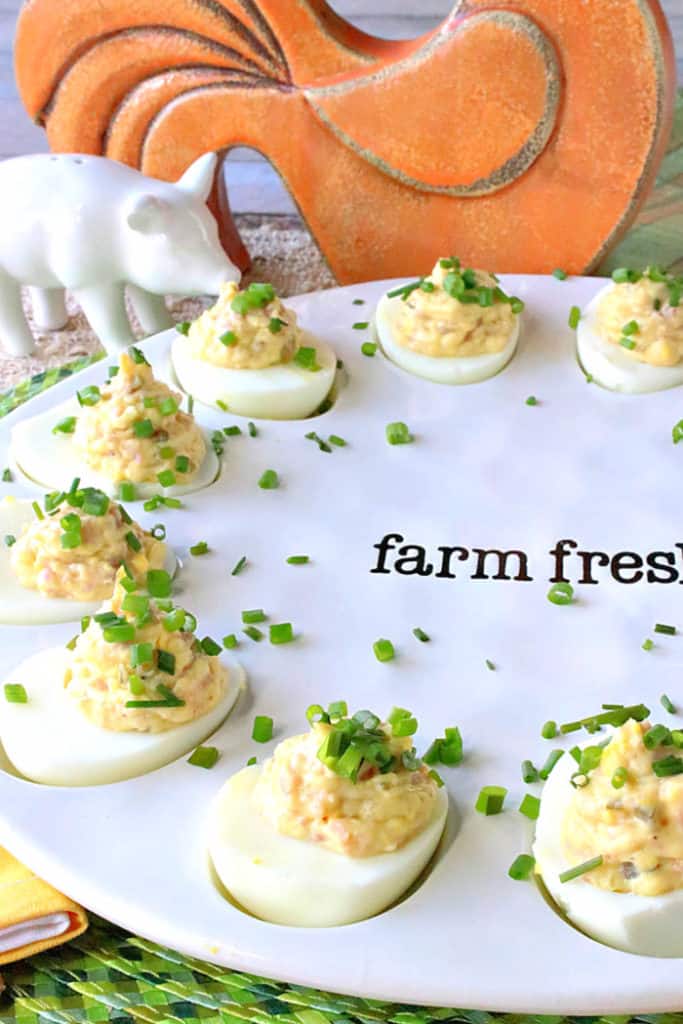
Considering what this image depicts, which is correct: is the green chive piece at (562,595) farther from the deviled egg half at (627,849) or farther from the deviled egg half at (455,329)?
the deviled egg half at (455,329)

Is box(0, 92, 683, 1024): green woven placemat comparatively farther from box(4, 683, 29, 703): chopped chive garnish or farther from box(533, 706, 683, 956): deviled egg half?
box(4, 683, 29, 703): chopped chive garnish

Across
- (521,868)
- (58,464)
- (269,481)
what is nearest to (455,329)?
(269,481)

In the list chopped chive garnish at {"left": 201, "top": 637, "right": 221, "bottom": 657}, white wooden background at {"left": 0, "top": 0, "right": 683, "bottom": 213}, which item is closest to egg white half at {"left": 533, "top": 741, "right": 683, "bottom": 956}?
chopped chive garnish at {"left": 201, "top": 637, "right": 221, "bottom": 657}

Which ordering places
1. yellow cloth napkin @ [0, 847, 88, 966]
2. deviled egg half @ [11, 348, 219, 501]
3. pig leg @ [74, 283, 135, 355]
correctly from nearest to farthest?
yellow cloth napkin @ [0, 847, 88, 966] < deviled egg half @ [11, 348, 219, 501] < pig leg @ [74, 283, 135, 355]

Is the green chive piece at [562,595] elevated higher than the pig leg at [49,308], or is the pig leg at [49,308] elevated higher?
the green chive piece at [562,595]

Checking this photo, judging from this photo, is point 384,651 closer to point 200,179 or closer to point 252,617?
point 252,617

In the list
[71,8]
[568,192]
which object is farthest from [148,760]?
[71,8]

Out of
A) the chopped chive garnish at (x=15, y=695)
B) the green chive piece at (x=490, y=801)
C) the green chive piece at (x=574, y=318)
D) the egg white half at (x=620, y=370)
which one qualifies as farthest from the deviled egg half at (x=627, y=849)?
the green chive piece at (x=574, y=318)
